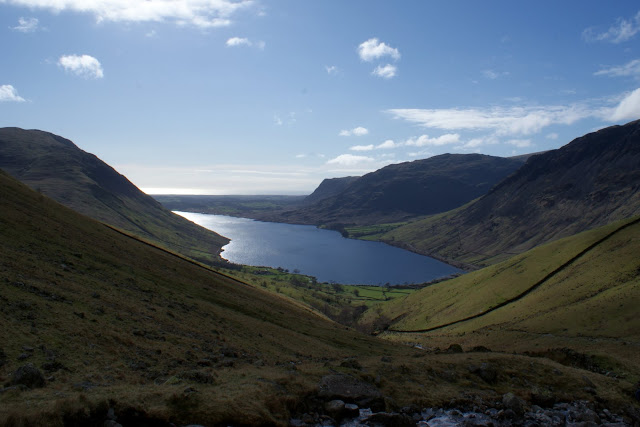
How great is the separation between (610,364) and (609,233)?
65.8 meters

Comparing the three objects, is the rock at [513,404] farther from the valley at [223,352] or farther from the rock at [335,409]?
the rock at [335,409]

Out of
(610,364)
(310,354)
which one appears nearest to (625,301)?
(610,364)

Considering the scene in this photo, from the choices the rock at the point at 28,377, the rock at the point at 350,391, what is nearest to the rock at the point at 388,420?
the rock at the point at 350,391

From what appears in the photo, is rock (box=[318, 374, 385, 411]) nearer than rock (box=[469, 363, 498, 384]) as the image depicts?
Yes

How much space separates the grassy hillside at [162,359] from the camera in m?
16.0

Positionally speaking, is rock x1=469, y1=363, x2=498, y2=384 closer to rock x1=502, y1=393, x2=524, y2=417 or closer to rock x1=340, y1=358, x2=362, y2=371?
rock x1=502, y1=393, x2=524, y2=417

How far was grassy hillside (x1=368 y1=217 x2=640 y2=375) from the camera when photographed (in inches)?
1964

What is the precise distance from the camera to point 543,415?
69.7 ft

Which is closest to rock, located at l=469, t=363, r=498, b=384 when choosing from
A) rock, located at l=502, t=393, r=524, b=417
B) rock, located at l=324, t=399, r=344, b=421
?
rock, located at l=502, t=393, r=524, b=417

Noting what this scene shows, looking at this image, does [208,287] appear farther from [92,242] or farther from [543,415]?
[543,415]

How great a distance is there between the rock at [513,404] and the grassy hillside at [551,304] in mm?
18844

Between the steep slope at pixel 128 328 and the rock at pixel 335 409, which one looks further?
the rock at pixel 335 409

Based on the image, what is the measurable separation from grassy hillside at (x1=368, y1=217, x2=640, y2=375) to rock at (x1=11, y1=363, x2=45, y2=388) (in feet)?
140

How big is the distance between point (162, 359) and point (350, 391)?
1227 cm
